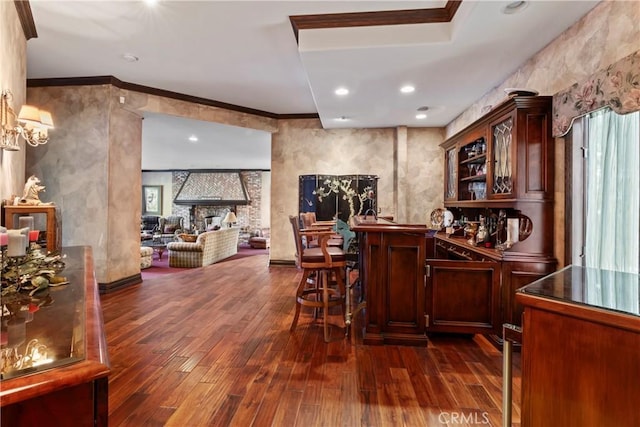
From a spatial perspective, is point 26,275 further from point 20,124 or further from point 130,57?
point 130,57

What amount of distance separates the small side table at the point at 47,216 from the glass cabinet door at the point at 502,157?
3824 millimetres

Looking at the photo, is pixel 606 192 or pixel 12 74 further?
pixel 12 74

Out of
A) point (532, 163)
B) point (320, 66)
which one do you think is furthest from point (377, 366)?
point (320, 66)

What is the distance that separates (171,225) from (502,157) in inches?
434

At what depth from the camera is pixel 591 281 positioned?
1.41 metres

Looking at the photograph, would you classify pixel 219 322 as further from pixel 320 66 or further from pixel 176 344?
pixel 320 66

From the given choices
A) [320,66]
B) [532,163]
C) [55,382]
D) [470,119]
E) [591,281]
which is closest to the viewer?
[55,382]

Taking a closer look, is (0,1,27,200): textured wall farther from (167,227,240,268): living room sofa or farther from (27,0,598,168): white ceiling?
(167,227,240,268): living room sofa

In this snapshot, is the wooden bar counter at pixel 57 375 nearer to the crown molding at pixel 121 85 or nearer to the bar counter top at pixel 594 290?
the bar counter top at pixel 594 290

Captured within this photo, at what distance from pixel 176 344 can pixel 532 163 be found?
3.41 meters

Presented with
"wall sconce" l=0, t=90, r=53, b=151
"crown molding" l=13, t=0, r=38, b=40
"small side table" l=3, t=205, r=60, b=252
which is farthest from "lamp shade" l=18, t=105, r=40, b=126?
"crown molding" l=13, t=0, r=38, b=40

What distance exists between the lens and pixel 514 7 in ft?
7.60

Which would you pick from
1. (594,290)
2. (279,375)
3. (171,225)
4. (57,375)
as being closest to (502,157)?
(594,290)

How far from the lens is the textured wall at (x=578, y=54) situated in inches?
81.7
